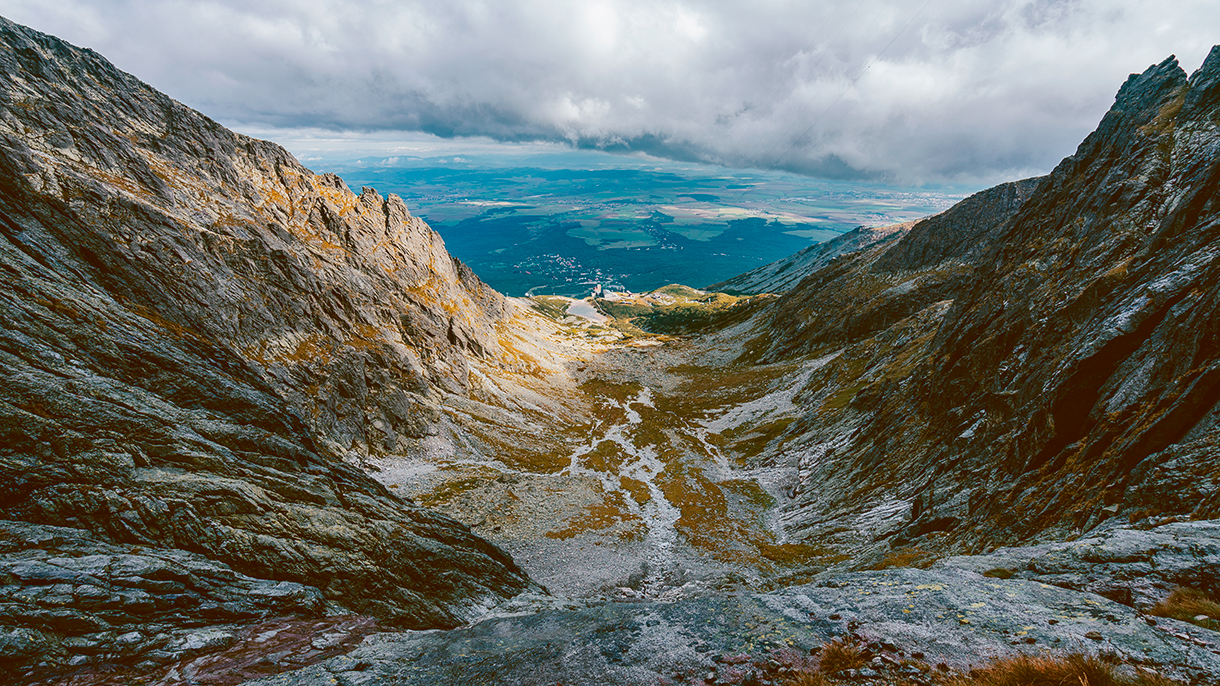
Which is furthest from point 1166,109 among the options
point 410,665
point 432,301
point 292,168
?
point 292,168

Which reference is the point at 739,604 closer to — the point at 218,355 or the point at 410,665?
the point at 410,665

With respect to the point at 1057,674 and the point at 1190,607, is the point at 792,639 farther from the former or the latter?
the point at 1190,607

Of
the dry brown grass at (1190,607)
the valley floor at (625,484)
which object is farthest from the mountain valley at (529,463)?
the valley floor at (625,484)

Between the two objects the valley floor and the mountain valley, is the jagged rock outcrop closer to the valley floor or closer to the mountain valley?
the mountain valley

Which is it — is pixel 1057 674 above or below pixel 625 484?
above

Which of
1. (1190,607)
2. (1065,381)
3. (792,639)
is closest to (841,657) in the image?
(792,639)

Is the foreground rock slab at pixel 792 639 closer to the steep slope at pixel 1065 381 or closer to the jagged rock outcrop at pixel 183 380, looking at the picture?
the jagged rock outcrop at pixel 183 380

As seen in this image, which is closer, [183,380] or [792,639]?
[792,639]
